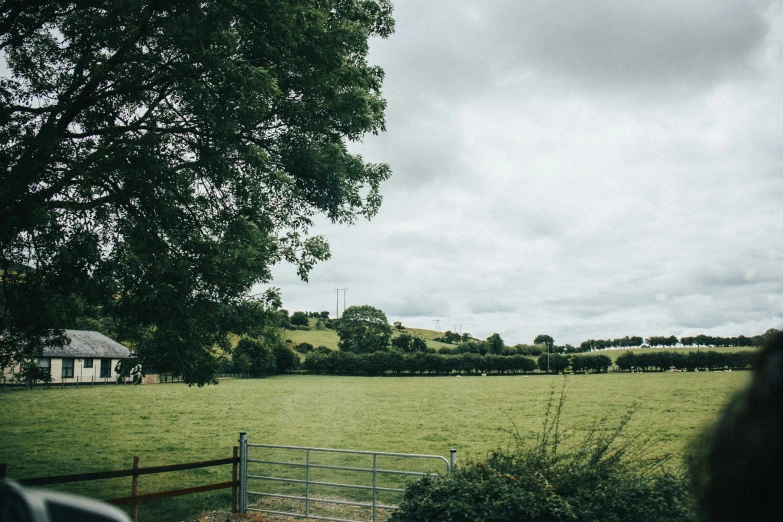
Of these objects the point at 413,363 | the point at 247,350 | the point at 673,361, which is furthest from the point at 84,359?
the point at 673,361

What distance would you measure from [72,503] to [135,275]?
841 cm

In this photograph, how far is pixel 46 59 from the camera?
12734 millimetres

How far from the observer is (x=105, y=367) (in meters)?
69.6

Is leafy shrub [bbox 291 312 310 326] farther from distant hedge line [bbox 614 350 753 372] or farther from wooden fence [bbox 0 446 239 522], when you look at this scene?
wooden fence [bbox 0 446 239 522]

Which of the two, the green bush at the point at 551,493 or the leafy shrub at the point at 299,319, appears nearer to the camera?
the green bush at the point at 551,493

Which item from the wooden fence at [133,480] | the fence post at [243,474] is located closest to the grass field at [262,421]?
the fence post at [243,474]

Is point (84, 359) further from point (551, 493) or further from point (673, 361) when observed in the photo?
point (673, 361)

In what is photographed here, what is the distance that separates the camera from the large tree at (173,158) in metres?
9.49

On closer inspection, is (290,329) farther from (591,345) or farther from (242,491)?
(242,491)

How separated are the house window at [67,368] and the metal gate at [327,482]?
141 ft

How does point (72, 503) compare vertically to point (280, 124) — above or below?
below

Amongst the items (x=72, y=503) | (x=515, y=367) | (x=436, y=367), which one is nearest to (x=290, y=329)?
(x=436, y=367)

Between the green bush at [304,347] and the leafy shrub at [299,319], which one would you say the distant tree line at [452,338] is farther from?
the green bush at [304,347]

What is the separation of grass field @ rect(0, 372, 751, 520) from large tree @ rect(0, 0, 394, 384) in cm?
819
